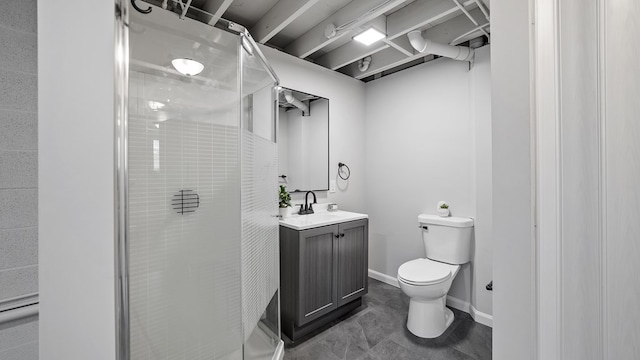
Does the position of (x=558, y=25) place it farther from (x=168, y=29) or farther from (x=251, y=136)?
(x=168, y=29)

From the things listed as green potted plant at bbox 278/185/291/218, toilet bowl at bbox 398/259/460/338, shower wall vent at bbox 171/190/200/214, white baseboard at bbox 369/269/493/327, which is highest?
shower wall vent at bbox 171/190/200/214

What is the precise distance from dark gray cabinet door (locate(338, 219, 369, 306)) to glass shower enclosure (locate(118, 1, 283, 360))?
0.85 m

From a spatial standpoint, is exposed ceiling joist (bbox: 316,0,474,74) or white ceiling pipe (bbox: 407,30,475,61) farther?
white ceiling pipe (bbox: 407,30,475,61)

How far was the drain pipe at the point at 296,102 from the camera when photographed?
2.41m

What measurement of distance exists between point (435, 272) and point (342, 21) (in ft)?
7.02

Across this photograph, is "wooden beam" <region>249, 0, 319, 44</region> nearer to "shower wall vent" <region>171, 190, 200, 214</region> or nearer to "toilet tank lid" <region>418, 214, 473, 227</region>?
"shower wall vent" <region>171, 190, 200, 214</region>

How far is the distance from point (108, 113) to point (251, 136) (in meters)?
0.75

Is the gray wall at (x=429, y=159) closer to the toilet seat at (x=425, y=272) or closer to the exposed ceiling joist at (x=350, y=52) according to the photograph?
the toilet seat at (x=425, y=272)

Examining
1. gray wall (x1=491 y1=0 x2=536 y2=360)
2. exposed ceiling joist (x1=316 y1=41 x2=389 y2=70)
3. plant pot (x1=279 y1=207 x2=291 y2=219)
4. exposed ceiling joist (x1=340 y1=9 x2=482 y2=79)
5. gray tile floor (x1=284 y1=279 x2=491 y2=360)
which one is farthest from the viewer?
exposed ceiling joist (x1=316 y1=41 x2=389 y2=70)

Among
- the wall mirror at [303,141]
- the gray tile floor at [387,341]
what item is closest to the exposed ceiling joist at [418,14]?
the wall mirror at [303,141]

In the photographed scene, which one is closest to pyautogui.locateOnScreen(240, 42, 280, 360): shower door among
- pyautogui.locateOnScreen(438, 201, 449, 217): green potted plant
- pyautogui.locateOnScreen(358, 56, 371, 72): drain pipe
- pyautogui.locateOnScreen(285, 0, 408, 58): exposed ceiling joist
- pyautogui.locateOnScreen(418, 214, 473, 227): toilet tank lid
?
pyautogui.locateOnScreen(285, 0, 408, 58): exposed ceiling joist

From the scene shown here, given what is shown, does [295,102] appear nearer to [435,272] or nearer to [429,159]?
[429,159]

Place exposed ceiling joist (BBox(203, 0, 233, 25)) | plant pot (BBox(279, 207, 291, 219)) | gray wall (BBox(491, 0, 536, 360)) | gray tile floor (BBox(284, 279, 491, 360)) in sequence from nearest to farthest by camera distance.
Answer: gray wall (BBox(491, 0, 536, 360)), exposed ceiling joist (BBox(203, 0, 233, 25)), gray tile floor (BBox(284, 279, 491, 360)), plant pot (BBox(279, 207, 291, 219))

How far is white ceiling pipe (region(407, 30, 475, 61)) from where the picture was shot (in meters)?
2.05
